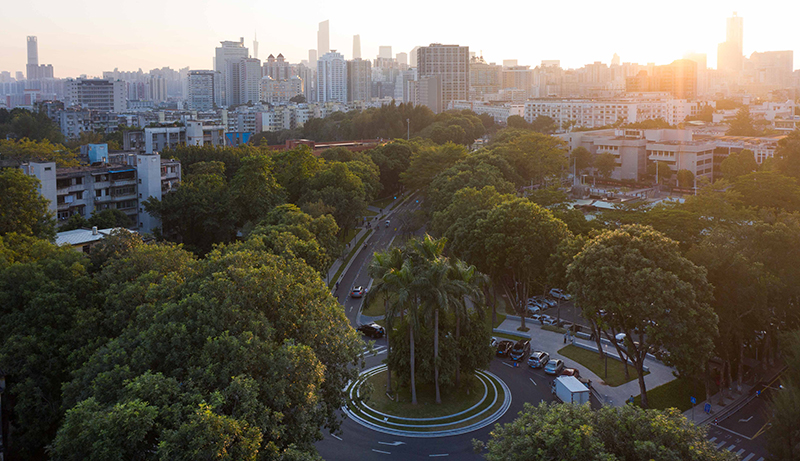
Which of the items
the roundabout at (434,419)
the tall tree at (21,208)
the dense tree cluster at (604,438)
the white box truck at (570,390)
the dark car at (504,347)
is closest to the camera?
the dense tree cluster at (604,438)

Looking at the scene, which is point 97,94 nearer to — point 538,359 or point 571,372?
point 538,359

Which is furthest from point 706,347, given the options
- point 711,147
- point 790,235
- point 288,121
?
point 288,121

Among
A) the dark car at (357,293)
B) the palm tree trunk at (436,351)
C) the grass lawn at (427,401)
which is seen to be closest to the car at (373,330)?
the dark car at (357,293)

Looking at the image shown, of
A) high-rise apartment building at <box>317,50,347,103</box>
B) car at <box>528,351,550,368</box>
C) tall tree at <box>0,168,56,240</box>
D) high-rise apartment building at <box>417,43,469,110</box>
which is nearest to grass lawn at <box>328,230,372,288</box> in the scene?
car at <box>528,351,550,368</box>

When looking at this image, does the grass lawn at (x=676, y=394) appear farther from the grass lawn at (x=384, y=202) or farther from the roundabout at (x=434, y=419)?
the grass lawn at (x=384, y=202)

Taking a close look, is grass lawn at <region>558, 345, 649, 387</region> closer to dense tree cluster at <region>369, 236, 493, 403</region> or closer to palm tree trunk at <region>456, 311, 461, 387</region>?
dense tree cluster at <region>369, 236, 493, 403</region>

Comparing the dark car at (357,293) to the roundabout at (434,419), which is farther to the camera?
the dark car at (357,293)

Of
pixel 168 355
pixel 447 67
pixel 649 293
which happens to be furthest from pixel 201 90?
pixel 168 355
